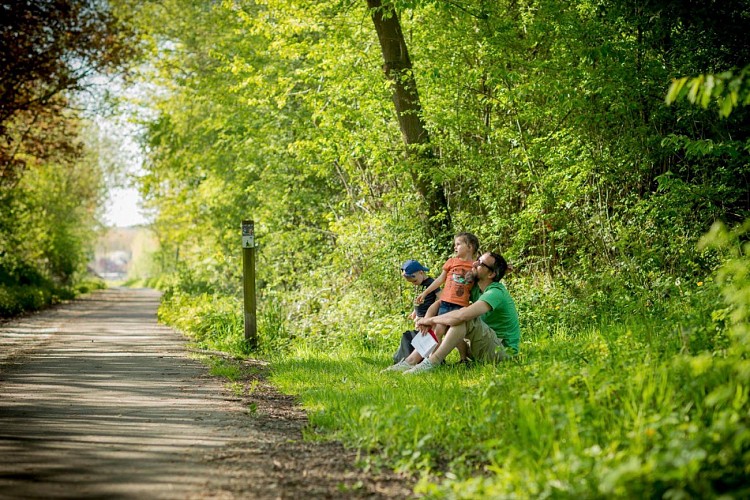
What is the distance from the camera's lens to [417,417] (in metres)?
6.09

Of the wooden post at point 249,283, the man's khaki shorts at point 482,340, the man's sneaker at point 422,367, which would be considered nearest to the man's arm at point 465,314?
the man's khaki shorts at point 482,340

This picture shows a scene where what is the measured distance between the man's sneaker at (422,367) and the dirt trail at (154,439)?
1.49 meters

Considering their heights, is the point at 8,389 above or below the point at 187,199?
below

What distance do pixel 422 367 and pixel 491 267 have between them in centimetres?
144

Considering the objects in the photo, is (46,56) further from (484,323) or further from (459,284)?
(484,323)

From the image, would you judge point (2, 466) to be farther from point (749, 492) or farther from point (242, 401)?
point (749, 492)

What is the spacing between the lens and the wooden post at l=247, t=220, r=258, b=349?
1230 centimetres

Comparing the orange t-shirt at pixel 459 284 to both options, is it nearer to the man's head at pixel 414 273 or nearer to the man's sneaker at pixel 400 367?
the man's head at pixel 414 273

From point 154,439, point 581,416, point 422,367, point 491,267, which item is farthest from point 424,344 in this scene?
point 581,416

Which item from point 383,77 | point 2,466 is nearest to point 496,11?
point 383,77

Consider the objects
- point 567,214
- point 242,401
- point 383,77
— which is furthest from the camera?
point 383,77

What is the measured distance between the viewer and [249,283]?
40.5 ft

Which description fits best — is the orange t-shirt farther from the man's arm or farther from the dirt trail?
the dirt trail

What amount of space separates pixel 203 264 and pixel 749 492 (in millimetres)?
20797
